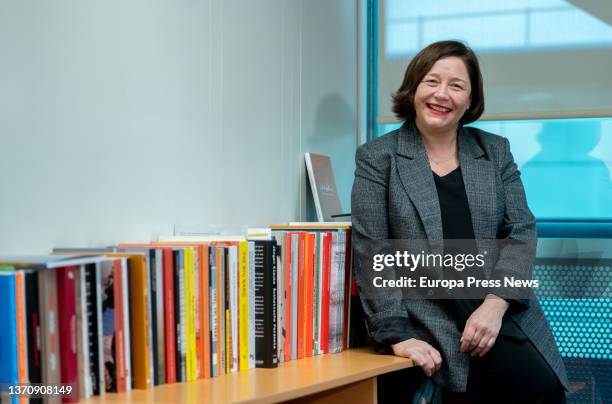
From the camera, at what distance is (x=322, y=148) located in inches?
107

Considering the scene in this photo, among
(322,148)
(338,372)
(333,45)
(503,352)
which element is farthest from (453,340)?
(333,45)

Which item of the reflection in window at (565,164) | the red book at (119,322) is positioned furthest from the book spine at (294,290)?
the reflection in window at (565,164)

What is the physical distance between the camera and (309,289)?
73.3 inches

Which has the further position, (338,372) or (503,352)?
(503,352)

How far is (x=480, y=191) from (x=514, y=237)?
0.15 metres

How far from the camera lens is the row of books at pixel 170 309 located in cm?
116

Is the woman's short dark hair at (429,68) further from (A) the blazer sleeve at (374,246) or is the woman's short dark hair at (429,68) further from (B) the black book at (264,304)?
(B) the black book at (264,304)

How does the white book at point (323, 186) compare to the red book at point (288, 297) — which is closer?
the red book at point (288, 297)

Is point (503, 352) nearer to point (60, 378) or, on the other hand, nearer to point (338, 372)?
point (338, 372)

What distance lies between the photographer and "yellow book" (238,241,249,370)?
62.7 inches

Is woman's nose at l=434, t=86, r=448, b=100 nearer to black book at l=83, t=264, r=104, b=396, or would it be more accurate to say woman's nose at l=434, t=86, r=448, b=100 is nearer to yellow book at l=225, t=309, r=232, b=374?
yellow book at l=225, t=309, r=232, b=374

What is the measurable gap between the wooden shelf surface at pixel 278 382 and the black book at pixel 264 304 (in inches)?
1.4

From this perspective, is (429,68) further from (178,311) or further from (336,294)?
(178,311)

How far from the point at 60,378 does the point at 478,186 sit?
127cm
